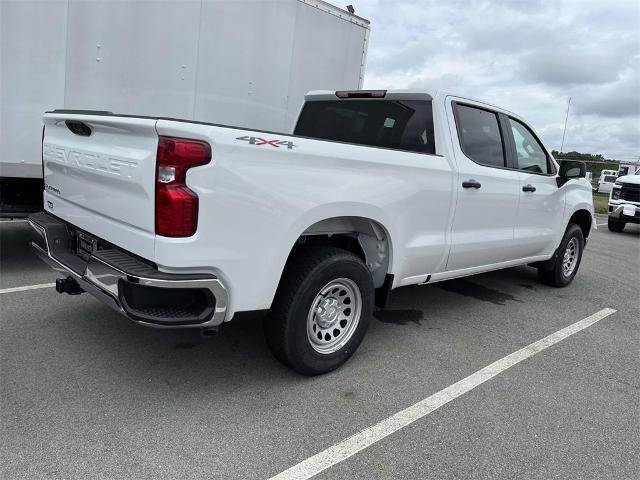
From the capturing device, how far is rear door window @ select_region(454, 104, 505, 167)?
4289mm

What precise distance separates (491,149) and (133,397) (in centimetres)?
354

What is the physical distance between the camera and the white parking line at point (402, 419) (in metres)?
2.52

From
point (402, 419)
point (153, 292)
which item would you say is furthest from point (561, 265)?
point (153, 292)

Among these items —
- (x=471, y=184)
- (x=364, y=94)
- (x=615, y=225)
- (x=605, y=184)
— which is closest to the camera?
(x=471, y=184)

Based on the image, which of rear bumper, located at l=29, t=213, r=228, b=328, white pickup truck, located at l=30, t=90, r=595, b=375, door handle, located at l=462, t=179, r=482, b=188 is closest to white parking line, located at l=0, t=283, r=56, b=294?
white pickup truck, located at l=30, t=90, r=595, b=375

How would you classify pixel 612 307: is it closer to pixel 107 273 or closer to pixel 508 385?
pixel 508 385

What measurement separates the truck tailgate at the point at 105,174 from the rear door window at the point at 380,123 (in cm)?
215

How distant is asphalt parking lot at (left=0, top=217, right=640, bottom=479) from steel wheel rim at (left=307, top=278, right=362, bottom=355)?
22 cm

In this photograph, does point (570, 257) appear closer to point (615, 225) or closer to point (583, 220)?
point (583, 220)

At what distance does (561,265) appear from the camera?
20.2ft

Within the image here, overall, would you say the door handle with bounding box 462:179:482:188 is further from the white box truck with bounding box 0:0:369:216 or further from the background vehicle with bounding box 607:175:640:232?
the background vehicle with bounding box 607:175:640:232

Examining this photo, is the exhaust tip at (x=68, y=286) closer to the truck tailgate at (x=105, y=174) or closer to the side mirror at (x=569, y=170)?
the truck tailgate at (x=105, y=174)

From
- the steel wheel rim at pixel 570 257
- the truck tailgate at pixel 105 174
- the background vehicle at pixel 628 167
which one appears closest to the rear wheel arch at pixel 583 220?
the steel wheel rim at pixel 570 257

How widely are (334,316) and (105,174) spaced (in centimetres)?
169
